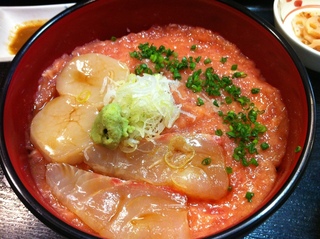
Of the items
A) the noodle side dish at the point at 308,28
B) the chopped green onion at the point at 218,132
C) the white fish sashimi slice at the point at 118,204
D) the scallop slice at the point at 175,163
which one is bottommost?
the white fish sashimi slice at the point at 118,204

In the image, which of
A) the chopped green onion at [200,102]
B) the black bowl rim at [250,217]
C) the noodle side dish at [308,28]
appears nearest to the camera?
the black bowl rim at [250,217]

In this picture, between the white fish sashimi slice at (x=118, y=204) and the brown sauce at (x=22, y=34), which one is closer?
the white fish sashimi slice at (x=118, y=204)

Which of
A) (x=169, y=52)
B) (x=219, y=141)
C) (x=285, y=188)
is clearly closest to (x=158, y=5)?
(x=169, y=52)

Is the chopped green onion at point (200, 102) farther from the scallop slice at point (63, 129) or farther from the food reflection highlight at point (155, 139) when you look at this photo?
the scallop slice at point (63, 129)

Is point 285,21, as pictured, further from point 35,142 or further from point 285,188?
point 35,142

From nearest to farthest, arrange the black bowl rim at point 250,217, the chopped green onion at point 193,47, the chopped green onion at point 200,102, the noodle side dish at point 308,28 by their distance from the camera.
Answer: the black bowl rim at point 250,217 → the chopped green onion at point 200,102 → the chopped green onion at point 193,47 → the noodle side dish at point 308,28

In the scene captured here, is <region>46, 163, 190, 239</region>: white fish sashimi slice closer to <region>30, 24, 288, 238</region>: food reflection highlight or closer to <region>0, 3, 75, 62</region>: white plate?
<region>30, 24, 288, 238</region>: food reflection highlight

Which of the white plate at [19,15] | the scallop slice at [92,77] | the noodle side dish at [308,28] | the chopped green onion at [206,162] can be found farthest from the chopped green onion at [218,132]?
the white plate at [19,15]
